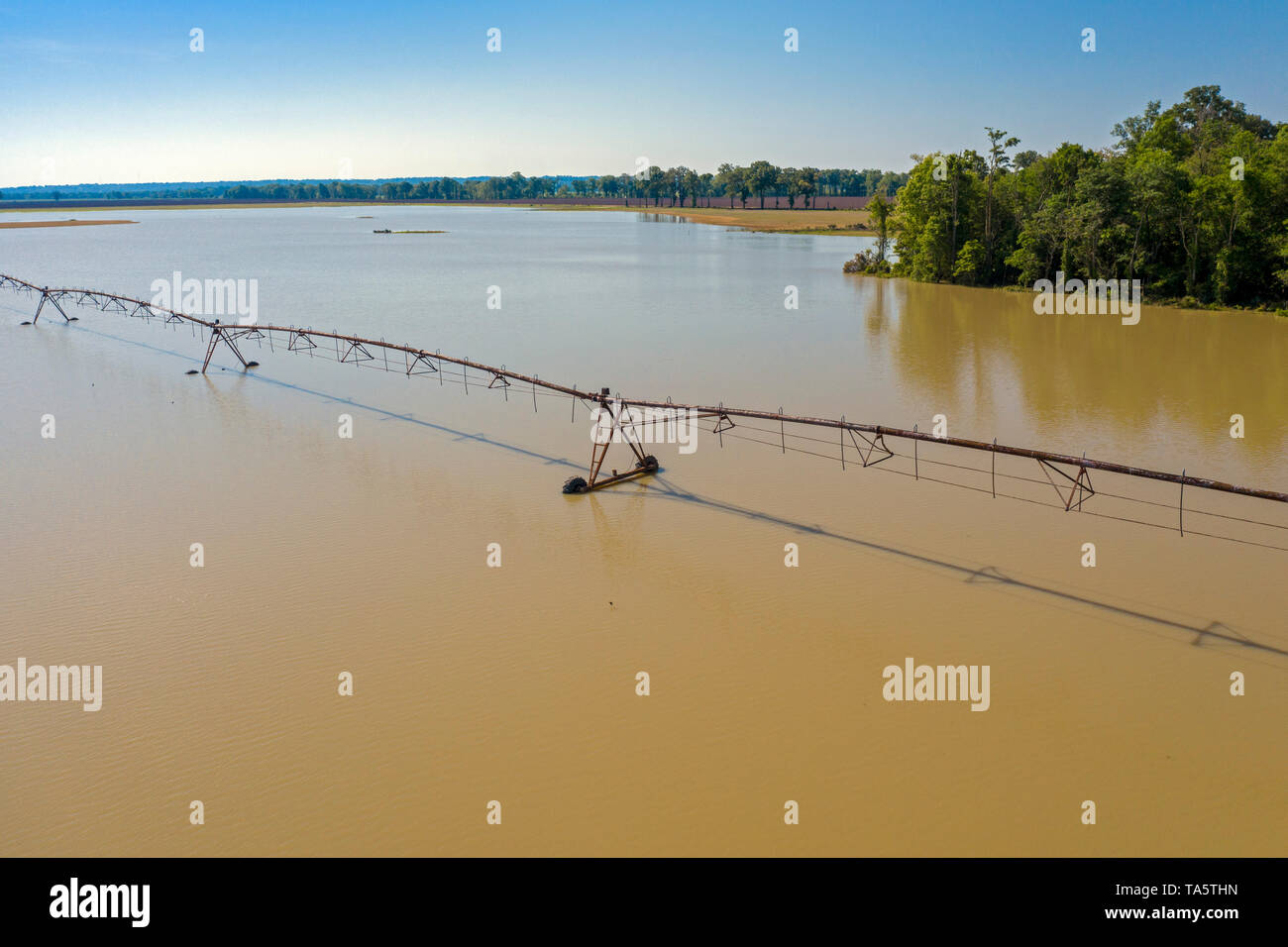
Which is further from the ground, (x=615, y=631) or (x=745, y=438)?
(x=745, y=438)

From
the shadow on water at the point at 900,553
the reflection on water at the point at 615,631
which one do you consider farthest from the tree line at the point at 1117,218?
the shadow on water at the point at 900,553

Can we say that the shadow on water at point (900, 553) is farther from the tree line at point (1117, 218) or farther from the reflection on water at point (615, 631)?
the tree line at point (1117, 218)

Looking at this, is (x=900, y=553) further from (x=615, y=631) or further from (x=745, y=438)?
(x=745, y=438)

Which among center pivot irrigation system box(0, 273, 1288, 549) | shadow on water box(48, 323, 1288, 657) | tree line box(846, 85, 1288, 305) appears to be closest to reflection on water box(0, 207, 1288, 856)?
shadow on water box(48, 323, 1288, 657)

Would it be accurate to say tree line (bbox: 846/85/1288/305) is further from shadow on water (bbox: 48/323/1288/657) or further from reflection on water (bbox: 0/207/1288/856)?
shadow on water (bbox: 48/323/1288/657)

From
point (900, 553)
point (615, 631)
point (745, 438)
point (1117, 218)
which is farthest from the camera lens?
point (1117, 218)

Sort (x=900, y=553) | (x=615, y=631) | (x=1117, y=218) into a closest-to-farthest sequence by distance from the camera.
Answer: (x=615, y=631)
(x=900, y=553)
(x=1117, y=218)

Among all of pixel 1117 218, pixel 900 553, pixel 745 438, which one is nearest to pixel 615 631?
pixel 900 553
